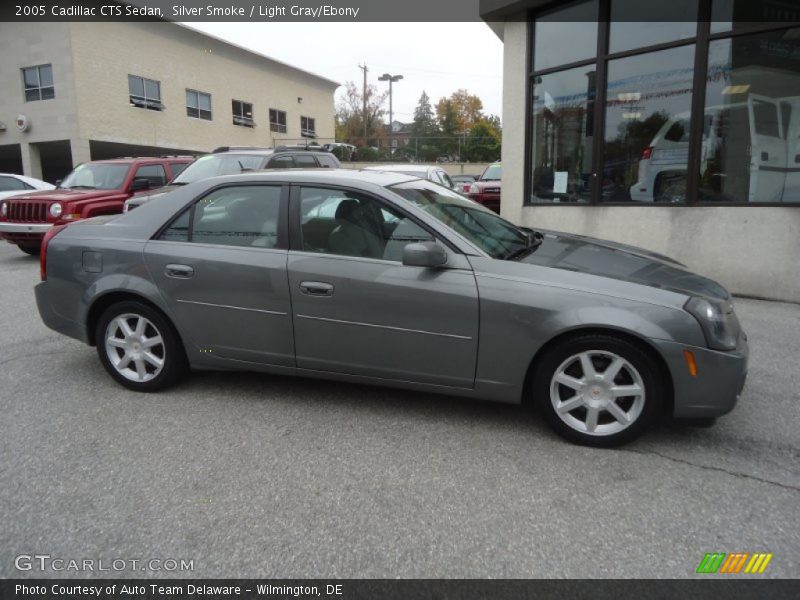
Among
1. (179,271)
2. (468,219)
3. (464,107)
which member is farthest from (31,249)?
(464,107)

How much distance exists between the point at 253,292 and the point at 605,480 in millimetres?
2360

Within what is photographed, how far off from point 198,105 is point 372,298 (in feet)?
97.9

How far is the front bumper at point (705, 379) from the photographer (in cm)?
307

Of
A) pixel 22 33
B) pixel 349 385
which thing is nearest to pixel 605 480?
pixel 349 385

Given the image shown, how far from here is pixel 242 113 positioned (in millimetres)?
32719

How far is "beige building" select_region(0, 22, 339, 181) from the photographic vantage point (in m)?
23.5

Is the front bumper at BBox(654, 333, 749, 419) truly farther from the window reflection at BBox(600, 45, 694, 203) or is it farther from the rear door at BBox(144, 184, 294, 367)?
the window reflection at BBox(600, 45, 694, 203)

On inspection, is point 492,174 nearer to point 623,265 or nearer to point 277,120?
point 623,265

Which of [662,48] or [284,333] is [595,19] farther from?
[284,333]

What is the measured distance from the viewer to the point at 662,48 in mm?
7688

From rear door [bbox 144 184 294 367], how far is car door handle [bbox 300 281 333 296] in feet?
0.41

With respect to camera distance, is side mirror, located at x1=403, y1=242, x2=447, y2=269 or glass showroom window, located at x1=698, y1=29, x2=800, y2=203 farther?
glass showroom window, located at x1=698, y1=29, x2=800, y2=203

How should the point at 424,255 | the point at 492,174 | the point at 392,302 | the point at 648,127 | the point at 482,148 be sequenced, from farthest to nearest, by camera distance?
the point at 482,148
the point at 492,174
the point at 648,127
the point at 392,302
the point at 424,255

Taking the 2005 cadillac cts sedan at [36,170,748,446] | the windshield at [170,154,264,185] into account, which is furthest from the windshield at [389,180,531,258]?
the windshield at [170,154,264,185]
